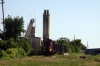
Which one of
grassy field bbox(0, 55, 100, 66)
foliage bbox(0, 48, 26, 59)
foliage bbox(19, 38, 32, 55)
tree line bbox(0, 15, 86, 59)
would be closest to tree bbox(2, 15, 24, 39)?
tree line bbox(0, 15, 86, 59)

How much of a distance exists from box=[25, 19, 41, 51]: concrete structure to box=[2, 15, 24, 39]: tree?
21.4 ft

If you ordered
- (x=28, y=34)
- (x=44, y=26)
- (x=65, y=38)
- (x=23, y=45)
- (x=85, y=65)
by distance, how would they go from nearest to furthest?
(x=85, y=65)
(x=23, y=45)
(x=44, y=26)
(x=28, y=34)
(x=65, y=38)

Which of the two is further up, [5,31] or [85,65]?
[5,31]

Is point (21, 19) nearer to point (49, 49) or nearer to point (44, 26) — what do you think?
point (44, 26)

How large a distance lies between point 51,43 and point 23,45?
633 cm

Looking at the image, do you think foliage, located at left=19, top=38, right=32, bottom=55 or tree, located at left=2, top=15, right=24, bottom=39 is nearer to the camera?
foliage, located at left=19, top=38, right=32, bottom=55

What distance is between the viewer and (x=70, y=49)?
Result: 66750 millimetres

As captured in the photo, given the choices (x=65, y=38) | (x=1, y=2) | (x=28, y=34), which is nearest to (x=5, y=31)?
(x=1, y=2)

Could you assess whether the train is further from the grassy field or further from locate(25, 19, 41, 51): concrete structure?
the grassy field

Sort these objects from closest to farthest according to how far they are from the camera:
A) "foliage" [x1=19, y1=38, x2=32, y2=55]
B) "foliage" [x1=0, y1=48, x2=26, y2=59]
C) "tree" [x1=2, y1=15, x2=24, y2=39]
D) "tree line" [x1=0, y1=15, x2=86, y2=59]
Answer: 1. "foliage" [x1=0, y1=48, x2=26, y2=59]
2. "tree line" [x1=0, y1=15, x2=86, y2=59]
3. "foliage" [x1=19, y1=38, x2=32, y2=55]
4. "tree" [x1=2, y1=15, x2=24, y2=39]

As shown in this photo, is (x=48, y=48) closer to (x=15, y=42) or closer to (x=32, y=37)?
(x=15, y=42)

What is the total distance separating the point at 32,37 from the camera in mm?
67000

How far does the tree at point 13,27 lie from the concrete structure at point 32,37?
21.4ft

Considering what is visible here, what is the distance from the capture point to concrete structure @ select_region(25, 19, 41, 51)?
6418 centimetres
